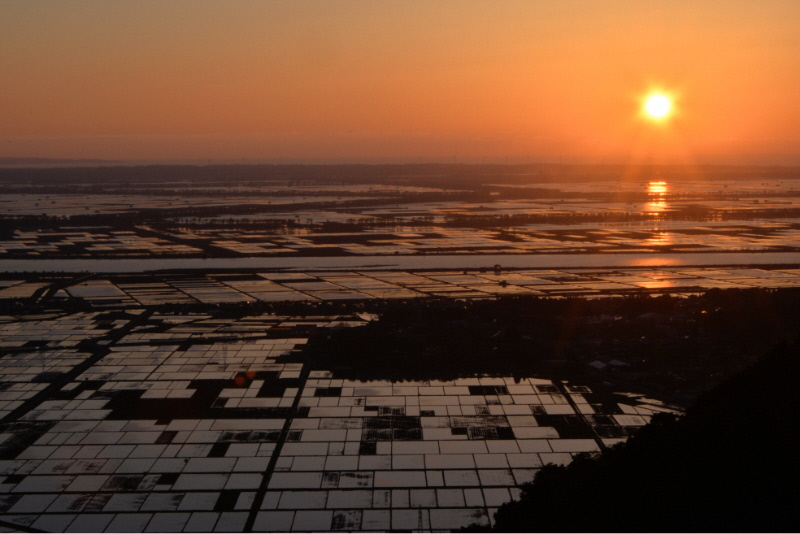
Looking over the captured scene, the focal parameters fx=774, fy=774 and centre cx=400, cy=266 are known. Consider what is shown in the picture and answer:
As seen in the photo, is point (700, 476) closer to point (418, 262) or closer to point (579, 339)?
point (579, 339)

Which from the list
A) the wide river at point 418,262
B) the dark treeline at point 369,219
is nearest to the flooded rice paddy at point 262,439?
the wide river at point 418,262

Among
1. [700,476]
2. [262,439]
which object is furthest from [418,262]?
[700,476]

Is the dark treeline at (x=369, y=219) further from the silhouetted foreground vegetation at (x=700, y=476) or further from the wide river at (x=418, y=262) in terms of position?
the silhouetted foreground vegetation at (x=700, y=476)

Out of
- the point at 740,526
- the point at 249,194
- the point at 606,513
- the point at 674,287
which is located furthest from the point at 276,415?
the point at 249,194

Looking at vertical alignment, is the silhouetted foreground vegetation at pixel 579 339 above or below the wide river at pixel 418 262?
above

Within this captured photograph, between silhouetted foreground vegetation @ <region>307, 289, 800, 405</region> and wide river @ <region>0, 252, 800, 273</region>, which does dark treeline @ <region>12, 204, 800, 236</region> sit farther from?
silhouetted foreground vegetation @ <region>307, 289, 800, 405</region>
